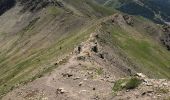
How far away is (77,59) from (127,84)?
19.3 m

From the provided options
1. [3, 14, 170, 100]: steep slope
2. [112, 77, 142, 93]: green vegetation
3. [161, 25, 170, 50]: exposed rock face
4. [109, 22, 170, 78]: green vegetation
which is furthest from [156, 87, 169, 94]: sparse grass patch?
[161, 25, 170, 50]: exposed rock face

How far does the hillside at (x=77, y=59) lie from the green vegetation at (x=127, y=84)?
56 cm

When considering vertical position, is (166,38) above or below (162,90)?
below

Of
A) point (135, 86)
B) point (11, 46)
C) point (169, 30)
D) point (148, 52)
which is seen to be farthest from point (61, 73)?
point (169, 30)

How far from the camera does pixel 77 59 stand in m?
62.7

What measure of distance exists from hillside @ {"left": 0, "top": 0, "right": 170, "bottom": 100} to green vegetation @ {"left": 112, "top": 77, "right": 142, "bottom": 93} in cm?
56

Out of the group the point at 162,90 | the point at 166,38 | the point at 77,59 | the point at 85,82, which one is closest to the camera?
the point at 162,90

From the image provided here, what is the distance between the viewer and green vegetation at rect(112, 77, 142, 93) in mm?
43756

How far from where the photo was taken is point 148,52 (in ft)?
398

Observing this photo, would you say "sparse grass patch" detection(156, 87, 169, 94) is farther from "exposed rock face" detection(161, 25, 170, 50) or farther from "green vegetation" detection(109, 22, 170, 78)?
"exposed rock face" detection(161, 25, 170, 50)

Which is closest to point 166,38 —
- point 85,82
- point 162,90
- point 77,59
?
point 77,59

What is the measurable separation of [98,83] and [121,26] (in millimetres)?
84543

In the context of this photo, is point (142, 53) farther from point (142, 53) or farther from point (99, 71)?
point (99, 71)

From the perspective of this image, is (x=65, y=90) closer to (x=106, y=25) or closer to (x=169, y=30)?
(x=106, y=25)
